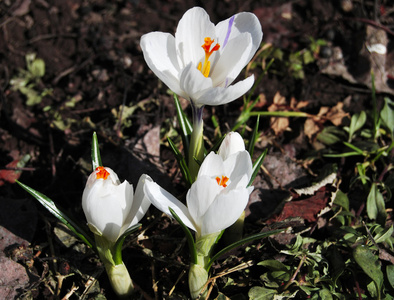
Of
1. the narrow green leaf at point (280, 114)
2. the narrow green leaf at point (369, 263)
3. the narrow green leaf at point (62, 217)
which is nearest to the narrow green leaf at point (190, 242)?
the narrow green leaf at point (62, 217)

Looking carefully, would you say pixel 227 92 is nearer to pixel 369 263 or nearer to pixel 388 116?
pixel 369 263

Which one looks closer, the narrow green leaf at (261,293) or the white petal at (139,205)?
the white petal at (139,205)

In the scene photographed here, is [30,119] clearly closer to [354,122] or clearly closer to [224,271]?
[224,271]

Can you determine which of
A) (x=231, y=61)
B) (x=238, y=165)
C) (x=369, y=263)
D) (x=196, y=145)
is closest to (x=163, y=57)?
(x=231, y=61)

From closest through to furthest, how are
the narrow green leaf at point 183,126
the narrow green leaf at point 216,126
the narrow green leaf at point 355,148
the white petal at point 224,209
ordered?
1. the white petal at point 224,209
2. the narrow green leaf at point 183,126
3. the narrow green leaf at point 355,148
4. the narrow green leaf at point 216,126

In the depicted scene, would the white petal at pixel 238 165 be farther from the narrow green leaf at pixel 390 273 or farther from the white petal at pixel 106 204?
the narrow green leaf at pixel 390 273

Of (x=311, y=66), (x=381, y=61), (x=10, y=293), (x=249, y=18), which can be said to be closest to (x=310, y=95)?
(x=311, y=66)

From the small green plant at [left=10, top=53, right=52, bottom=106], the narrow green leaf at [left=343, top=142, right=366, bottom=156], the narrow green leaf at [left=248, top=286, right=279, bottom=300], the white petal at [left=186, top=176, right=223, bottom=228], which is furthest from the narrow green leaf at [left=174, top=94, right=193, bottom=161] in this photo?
the small green plant at [left=10, top=53, right=52, bottom=106]
